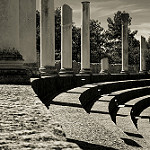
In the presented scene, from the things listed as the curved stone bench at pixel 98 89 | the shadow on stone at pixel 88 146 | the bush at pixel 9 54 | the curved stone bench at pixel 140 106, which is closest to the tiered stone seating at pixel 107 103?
the curved stone bench at pixel 98 89

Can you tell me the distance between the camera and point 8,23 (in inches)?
1168

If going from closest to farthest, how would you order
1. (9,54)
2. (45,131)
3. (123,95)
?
(45,131) < (9,54) < (123,95)

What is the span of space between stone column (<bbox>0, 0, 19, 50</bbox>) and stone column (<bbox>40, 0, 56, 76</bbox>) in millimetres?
25014

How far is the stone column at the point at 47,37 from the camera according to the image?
55.1 m

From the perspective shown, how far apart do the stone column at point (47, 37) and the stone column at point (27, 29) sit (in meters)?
6.68

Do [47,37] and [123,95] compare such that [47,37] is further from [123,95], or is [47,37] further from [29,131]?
[29,131]

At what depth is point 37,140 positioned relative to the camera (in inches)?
266

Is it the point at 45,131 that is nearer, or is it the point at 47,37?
the point at 45,131

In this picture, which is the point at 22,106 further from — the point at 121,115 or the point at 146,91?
the point at 146,91

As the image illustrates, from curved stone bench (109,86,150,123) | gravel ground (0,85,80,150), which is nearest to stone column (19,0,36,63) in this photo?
curved stone bench (109,86,150,123)

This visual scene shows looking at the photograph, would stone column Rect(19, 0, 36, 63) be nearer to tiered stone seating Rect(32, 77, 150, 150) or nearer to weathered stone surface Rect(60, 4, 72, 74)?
tiered stone seating Rect(32, 77, 150, 150)

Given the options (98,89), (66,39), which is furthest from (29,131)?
(66,39)

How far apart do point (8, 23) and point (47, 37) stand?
26284 millimetres

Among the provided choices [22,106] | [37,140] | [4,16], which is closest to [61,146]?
[37,140]
